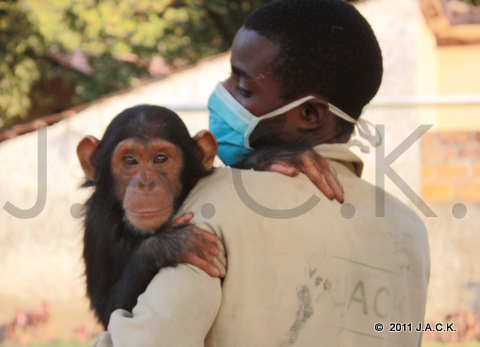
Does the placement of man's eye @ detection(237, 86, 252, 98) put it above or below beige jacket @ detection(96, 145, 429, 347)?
above

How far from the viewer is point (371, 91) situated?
2102 millimetres

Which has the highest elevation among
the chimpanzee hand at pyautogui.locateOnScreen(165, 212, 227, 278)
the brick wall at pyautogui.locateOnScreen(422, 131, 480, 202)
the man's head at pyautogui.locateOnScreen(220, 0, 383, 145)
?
the man's head at pyautogui.locateOnScreen(220, 0, 383, 145)

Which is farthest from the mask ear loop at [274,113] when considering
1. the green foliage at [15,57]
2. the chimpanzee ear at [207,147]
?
the green foliage at [15,57]

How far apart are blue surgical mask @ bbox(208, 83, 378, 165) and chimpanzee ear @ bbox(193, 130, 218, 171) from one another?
2.6 inches

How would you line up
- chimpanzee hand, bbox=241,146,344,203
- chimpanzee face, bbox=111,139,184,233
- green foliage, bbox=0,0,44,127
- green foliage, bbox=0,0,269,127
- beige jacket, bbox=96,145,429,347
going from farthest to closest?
A: 1. green foliage, bbox=0,0,44,127
2. green foliage, bbox=0,0,269,127
3. chimpanzee face, bbox=111,139,184,233
4. chimpanzee hand, bbox=241,146,344,203
5. beige jacket, bbox=96,145,429,347

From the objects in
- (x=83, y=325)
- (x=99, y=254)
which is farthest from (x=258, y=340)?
(x=83, y=325)

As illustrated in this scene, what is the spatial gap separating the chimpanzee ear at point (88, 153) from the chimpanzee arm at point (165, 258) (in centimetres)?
43

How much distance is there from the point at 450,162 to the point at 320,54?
5.42m

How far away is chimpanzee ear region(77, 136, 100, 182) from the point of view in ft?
7.39

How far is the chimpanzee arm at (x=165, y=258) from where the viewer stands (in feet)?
5.12

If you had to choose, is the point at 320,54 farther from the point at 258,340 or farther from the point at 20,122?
the point at 20,122

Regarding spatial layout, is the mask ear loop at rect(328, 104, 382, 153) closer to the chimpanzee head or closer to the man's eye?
the man's eye

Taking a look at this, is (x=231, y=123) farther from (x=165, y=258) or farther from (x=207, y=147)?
(x=165, y=258)

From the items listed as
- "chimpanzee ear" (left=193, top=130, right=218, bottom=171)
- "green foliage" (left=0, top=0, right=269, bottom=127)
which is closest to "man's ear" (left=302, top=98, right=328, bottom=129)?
"chimpanzee ear" (left=193, top=130, right=218, bottom=171)
